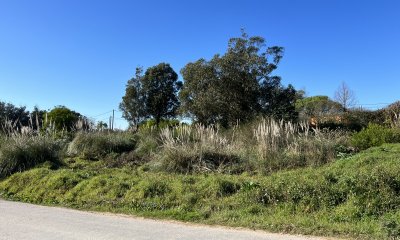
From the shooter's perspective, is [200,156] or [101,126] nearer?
[200,156]

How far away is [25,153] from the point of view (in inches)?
611

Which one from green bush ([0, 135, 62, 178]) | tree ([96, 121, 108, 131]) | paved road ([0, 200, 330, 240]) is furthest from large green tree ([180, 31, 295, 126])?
paved road ([0, 200, 330, 240])

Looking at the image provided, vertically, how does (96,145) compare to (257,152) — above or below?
above

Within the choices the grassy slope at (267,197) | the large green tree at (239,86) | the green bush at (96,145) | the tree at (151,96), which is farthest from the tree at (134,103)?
the grassy slope at (267,197)

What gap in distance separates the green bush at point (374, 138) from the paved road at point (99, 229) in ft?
27.8

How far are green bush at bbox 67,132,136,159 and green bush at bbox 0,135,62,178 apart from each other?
5.82 feet

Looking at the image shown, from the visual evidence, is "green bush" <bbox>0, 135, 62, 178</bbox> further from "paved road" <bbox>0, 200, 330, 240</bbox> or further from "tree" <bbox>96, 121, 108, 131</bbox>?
"paved road" <bbox>0, 200, 330, 240</bbox>

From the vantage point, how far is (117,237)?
686cm

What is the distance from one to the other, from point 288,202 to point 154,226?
107 inches

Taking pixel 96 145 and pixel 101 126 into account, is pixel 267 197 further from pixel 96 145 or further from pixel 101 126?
pixel 101 126

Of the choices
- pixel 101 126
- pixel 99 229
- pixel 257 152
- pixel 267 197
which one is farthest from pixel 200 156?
pixel 101 126

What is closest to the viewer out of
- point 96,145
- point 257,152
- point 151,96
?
point 257,152

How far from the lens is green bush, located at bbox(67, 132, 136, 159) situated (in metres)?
18.4

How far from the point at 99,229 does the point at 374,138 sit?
402 inches
